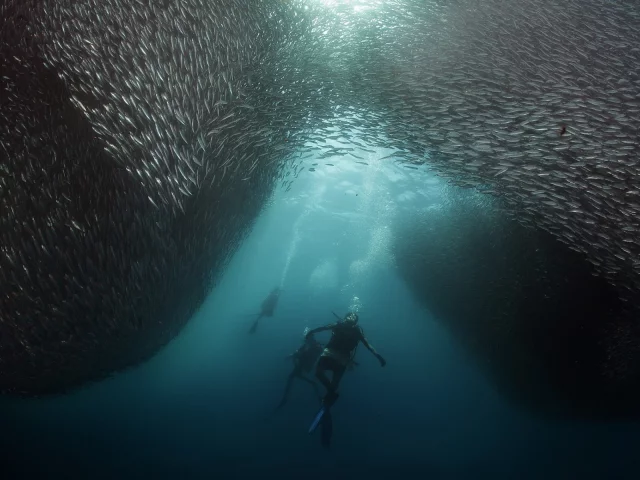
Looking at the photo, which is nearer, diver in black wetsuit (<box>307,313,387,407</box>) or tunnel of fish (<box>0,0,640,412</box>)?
tunnel of fish (<box>0,0,640,412</box>)

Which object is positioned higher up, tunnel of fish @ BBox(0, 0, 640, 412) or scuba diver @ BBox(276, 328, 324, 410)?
tunnel of fish @ BBox(0, 0, 640, 412)

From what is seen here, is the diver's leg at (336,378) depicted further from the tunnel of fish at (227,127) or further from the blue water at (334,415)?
the blue water at (334,415)

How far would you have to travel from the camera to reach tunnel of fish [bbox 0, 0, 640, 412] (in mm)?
3840

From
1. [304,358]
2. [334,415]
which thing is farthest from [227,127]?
[334,415]

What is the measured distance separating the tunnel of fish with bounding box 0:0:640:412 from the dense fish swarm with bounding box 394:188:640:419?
16.5 inches

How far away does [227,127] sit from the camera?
5023mm

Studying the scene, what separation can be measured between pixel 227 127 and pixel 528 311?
27.2 feet

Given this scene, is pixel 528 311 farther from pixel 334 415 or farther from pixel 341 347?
A: pixel 334 415

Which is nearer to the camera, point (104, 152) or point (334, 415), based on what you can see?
point (104, 152)

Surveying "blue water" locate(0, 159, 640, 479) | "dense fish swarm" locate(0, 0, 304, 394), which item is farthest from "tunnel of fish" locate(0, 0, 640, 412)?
"blue water" locate(0, 159, 640, 479)

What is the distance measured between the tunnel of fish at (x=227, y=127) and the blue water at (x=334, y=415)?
5.64 meters

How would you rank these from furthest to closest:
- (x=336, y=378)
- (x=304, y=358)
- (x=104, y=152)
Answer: (x=304, y=358) → (x=336, y=378) → (x=104, y=152)

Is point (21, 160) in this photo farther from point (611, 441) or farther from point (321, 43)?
point (611, 441)

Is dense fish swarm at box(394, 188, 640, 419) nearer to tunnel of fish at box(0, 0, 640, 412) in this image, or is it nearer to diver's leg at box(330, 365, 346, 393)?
tunnel of fish at box(0, 0, 640, 412)
